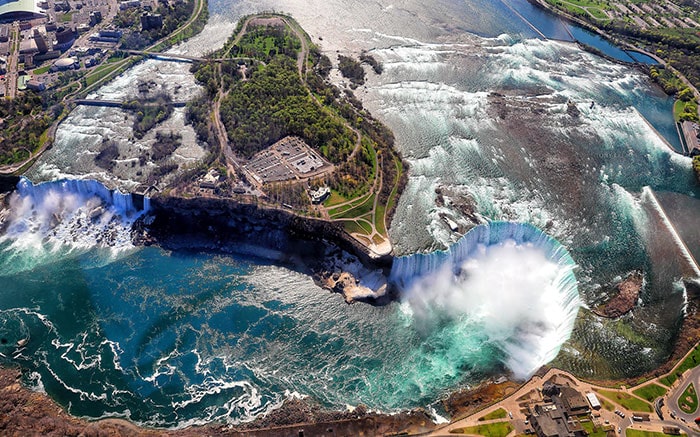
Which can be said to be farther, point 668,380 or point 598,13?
point 598,13

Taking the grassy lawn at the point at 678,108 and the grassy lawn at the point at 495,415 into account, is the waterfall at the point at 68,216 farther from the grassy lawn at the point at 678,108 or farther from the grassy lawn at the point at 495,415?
the grassy lawn at the point at 678,108

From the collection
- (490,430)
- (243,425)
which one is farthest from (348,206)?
(490,430)

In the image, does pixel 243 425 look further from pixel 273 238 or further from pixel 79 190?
pixel 79 190

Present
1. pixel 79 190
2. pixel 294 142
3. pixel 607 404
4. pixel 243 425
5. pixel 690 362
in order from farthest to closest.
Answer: pixel 294 142 → pixel 79 190 → pixel 690 362 → pixel 243 425 → pixel 607 404

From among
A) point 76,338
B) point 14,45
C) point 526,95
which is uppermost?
point 526,95

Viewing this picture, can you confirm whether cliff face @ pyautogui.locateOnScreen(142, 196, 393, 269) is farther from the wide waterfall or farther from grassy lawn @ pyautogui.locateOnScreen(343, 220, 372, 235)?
the wide waterfall

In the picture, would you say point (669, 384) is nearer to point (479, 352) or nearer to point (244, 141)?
point (479, 352)

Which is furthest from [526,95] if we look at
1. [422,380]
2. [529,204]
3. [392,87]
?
[422,380]
